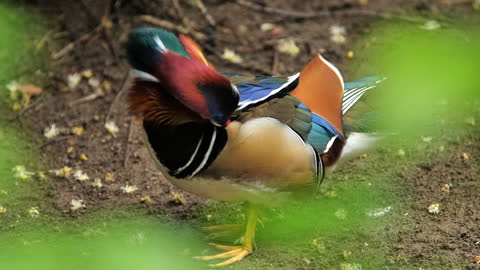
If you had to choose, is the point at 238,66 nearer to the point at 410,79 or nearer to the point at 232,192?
the point at 232,192

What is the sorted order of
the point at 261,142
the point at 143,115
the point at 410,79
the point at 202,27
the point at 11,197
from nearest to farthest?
1. the point at 410,79
2. the point at 143,115
3. the point at 261,142
4. the point at 11,197
5. the point at 202,27

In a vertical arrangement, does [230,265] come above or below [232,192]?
below

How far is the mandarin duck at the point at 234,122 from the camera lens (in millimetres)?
2434

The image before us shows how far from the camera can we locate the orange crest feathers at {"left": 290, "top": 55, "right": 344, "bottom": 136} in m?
3.16

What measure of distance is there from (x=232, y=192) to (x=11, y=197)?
1527mm

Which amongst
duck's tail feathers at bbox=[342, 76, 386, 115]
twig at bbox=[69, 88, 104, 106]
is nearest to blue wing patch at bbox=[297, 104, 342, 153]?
duck's tail feathers at bbox=[342, 76, 386, 115]

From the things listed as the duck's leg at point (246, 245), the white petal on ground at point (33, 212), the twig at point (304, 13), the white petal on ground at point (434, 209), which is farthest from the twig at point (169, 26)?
the white petal on ground at point (434, 209)

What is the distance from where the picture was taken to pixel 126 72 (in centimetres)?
494

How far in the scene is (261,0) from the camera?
5.50 metres

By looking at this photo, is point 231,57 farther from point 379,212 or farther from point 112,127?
point 379,212

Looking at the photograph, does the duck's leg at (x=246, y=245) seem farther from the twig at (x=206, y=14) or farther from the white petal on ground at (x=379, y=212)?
the twig at (x=206, y=14)

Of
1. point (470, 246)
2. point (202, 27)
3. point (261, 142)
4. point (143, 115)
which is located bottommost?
point (470, 246)

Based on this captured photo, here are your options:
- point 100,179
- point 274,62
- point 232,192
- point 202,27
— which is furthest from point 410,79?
point 202,27

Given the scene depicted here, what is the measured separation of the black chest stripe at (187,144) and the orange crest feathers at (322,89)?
0.59 meters
